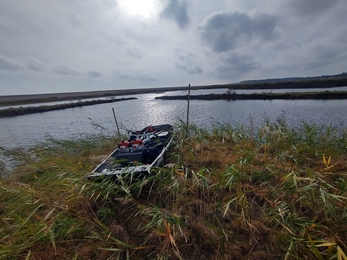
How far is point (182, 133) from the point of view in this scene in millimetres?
6207

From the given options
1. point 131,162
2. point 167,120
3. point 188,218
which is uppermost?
point 131,162

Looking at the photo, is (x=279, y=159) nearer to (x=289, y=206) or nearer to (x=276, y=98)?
(x=289, y=206)

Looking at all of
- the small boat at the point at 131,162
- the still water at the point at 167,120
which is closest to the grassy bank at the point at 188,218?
the small boat at the point at 131,162

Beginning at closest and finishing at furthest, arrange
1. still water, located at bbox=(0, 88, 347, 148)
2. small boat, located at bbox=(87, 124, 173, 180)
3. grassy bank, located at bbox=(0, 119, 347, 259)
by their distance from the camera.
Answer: grassy bank, located at bbox=(0, 119, 347, 259) → small boat, located at bbox=(87, 124, 173, 180) → still water, located at bbox=(0, 88, 347, 148)

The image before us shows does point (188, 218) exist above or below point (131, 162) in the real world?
below

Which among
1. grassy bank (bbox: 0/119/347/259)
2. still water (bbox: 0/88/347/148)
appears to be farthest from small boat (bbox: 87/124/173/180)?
still water (bbox: 0/88/347/148)

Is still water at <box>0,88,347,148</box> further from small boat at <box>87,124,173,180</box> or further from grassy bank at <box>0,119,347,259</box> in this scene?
grassy bank at <box>0,119,347,259</box>

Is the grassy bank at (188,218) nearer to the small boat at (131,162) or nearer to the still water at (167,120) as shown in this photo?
the small boat at (131,162)

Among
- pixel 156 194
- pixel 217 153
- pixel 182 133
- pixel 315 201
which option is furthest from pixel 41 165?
pixel 315 201

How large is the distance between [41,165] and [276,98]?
3793 centimetres

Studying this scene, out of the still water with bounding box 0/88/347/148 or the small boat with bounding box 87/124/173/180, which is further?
the still water with bounding box 0/88/347/148

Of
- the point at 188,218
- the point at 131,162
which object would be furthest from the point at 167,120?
the point at 188,218

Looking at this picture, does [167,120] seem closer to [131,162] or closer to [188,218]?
[131,162]

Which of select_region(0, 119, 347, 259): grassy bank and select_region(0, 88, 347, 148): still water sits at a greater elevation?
select_region(0, 119, 347, 259): grassy bank
